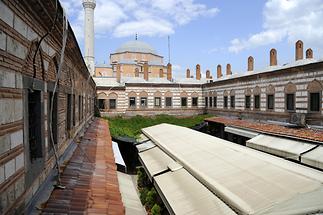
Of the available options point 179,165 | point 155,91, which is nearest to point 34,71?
point 179,165

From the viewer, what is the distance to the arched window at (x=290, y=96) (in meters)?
15.2

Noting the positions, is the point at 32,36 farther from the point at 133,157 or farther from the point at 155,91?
the point at 155,91

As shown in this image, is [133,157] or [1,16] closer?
[1,16]

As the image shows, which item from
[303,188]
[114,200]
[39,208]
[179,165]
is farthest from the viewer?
[179,165]

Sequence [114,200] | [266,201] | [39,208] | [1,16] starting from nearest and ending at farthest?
[1,16] → [39,208] → [114,200] → [266,201]

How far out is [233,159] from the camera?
770cm

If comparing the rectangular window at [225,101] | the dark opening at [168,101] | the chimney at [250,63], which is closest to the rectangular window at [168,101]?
the dark opening at [168,101]

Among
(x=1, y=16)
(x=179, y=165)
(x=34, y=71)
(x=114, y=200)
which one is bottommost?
(x=179, y=165)

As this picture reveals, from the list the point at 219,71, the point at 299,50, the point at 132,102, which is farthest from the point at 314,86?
the point at 219,71

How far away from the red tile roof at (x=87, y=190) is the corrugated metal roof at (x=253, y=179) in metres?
2.15

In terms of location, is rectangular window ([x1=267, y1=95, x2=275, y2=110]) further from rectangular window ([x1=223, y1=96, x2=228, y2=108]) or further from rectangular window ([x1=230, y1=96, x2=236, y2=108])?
rectangular window ([x1=223, y1=96, x2=228, y2=108])

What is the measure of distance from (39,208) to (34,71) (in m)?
1.54

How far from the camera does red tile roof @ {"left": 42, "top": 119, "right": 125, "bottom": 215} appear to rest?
3367 mm

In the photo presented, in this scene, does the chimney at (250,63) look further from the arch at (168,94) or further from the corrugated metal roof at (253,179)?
the corrugated metal roof at (253,179)
